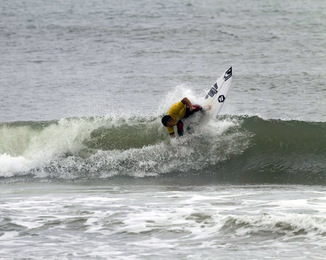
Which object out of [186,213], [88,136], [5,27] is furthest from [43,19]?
[186,213]

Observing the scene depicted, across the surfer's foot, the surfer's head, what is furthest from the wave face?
the surfer's head

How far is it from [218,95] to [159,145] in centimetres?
190

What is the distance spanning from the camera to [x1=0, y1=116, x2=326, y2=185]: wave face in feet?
55.5

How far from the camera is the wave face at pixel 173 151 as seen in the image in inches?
666

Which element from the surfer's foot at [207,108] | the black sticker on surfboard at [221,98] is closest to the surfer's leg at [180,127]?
the surfer's foot at [207,108]

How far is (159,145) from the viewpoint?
58.9 feet

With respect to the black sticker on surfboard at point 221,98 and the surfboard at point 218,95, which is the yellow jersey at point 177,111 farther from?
the black sticker on surfboard at point 221,98

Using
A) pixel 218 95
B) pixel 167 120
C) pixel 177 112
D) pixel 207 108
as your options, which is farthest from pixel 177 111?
pixel 218 95

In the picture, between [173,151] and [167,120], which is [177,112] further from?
[173,151]

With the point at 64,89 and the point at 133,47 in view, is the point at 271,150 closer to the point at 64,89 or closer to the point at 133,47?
the point at 64,89

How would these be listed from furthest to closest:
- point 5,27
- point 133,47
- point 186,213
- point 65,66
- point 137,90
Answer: point 5,27
point 133,47
point 65,66
point 137,90
point 186,213

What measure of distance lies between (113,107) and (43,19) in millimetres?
21902

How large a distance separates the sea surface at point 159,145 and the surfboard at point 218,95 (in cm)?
35

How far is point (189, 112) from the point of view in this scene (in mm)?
16859
